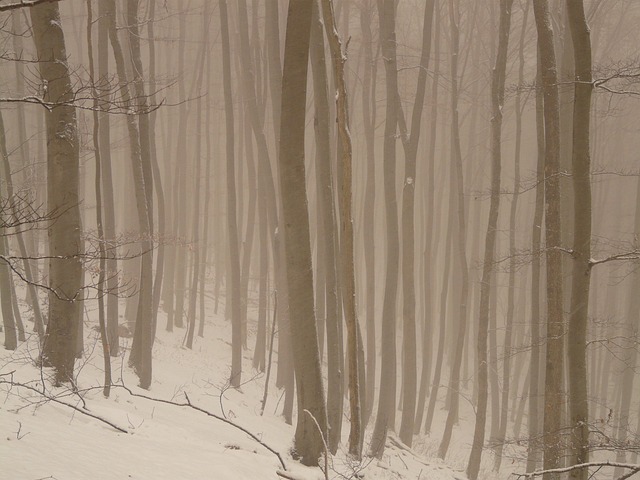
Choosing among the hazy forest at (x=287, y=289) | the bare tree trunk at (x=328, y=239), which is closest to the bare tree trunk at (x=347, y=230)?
the hazy forest at (x=287, y=289)

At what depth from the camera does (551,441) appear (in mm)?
7480

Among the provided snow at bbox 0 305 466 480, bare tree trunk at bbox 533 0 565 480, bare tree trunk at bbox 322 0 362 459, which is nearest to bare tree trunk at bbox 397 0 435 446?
snow at bbox 0 305 466 480

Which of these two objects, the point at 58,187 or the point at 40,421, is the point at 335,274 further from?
the point at 40,421

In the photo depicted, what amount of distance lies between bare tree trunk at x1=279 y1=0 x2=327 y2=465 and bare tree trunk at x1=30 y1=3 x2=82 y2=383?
2636mm

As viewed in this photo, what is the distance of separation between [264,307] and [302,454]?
10.5 metres

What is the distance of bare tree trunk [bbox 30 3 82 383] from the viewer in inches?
240

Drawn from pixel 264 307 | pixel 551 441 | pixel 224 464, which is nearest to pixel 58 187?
pixel 224 464

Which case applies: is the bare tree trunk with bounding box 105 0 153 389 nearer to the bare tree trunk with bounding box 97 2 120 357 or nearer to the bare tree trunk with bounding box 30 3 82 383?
the bare tree trunk with bounding box 97 2 120 357

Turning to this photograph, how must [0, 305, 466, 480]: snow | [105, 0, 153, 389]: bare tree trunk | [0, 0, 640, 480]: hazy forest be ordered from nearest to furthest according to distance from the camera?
1. [0, 305, 466, 480]: snow
2. [0, 0, 640, 480]: hazy forest
3. [105, 0, 153, 389]: bare tree trunk

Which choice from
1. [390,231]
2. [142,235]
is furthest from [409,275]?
[142,235]

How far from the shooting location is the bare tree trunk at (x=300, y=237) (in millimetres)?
5852

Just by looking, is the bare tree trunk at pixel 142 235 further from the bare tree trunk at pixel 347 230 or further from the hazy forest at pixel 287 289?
the bare tree trunk at pixel 347 230

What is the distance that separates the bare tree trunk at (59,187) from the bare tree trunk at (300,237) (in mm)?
2636

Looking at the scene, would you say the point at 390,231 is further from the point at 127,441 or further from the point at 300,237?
the point at 127,441
